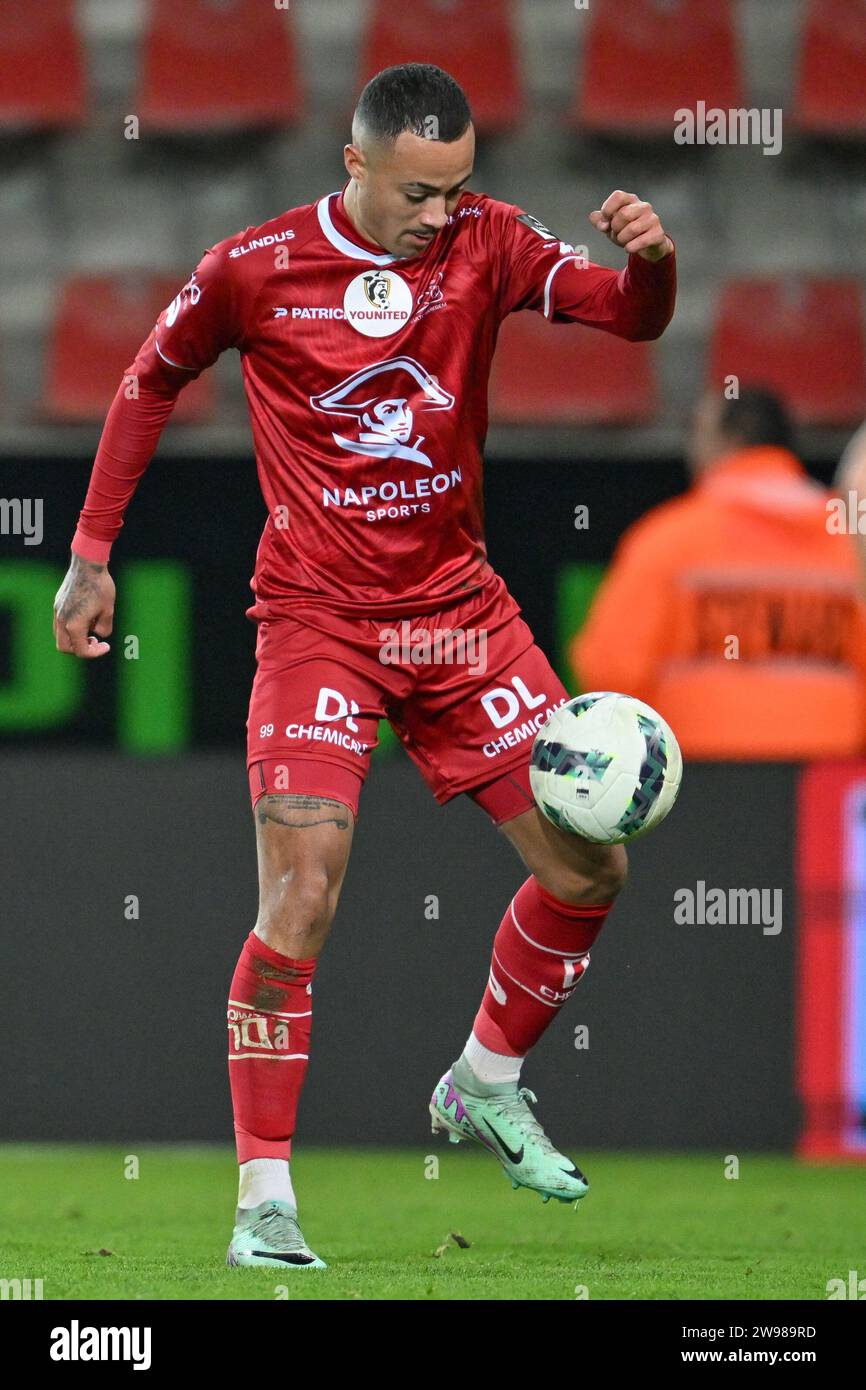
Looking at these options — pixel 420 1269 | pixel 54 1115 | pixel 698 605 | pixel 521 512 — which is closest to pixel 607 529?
pixel 521 512

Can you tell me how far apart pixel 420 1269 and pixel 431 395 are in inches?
59.6

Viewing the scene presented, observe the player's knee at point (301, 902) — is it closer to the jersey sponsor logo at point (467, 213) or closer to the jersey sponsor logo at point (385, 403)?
the jersey sponsor logo at point (385, 403)

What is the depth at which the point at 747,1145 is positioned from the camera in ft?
19.1

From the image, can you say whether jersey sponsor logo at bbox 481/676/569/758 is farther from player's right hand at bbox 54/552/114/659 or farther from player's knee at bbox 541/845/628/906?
player's right hand at bbox 54/552/114/659

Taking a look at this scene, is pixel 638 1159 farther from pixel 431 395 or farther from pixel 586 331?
pixel 586 331

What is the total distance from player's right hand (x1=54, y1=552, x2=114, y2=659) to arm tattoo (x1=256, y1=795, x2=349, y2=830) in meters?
0.47

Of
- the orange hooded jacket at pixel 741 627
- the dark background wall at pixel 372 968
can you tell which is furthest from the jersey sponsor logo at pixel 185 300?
the orange hooded jacket at pixel 741 627

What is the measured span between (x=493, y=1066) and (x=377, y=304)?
1.44m

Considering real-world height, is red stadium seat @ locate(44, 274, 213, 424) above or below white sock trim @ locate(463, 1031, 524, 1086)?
above

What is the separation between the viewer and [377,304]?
12.8 feet

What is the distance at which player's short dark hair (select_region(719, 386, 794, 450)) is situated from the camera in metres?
6.33

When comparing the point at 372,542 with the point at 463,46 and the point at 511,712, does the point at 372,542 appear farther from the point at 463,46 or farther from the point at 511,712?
the point at 463,46

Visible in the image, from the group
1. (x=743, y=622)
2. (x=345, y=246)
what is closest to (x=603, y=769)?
(x=345, y=246)

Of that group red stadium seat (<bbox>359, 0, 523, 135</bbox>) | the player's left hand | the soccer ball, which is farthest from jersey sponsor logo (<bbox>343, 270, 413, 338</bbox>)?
red stadium seat (<bbox>359, 0, 523, 135</bbox>)
